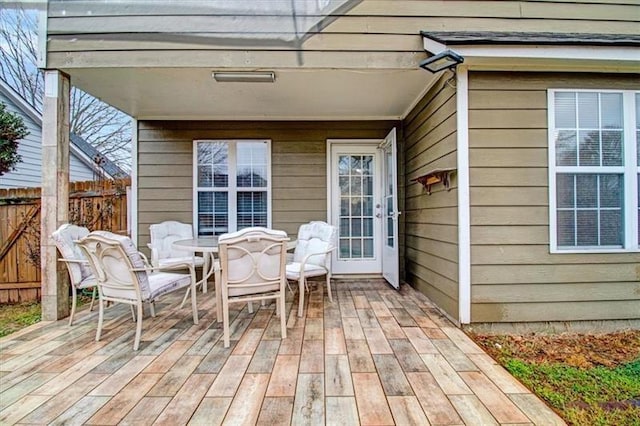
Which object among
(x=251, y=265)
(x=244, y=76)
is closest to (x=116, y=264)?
(x=251, y=265)

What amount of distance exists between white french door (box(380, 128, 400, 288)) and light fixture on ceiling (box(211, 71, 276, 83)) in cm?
169

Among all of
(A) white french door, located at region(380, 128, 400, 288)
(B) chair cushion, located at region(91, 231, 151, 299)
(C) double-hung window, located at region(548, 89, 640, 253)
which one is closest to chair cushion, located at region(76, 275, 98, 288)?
(B) chair cushion, located at region(91, 231, 151, 299)

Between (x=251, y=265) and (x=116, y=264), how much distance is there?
1014mm

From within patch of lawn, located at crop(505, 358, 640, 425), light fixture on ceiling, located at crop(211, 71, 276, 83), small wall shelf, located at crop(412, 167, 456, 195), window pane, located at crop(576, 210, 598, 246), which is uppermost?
light fixture on ceiling, located at crop(211, 71, 276, 83)

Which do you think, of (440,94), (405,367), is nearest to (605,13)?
(440,94)

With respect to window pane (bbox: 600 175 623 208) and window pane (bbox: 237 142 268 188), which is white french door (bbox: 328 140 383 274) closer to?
window pane (bbox: 237 142 268 188)

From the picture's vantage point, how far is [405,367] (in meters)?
2.15

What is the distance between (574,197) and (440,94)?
154cm

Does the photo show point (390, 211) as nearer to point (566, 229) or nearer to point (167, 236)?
point (566, 229)

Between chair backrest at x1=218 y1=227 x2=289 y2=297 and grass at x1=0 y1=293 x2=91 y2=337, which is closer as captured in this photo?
chair backrest at x1=218 y1=227 x2=289 y2=297

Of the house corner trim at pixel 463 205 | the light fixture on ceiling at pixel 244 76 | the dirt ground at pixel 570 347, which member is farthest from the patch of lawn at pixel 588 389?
the light fixture on ceiling at pixel 244 76

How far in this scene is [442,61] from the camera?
2.96 m

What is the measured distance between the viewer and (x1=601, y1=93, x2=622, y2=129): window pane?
301 centimetres

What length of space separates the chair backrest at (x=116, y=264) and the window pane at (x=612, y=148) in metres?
4.03
